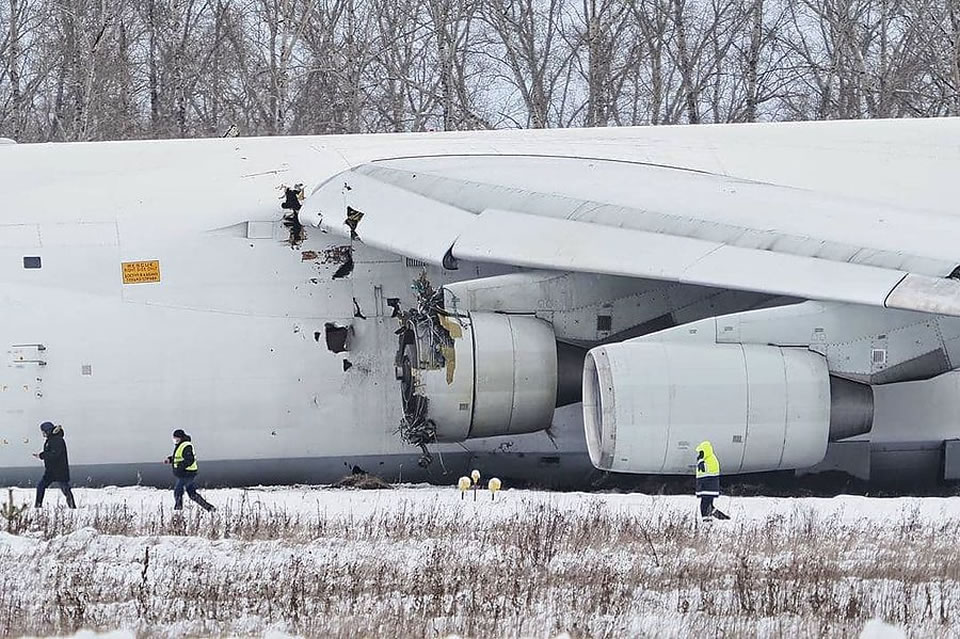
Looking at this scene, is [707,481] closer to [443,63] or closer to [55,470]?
[55,470]

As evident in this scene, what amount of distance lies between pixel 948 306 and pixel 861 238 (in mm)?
1091

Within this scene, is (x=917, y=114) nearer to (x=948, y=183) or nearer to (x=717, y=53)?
(x=717, y=53)

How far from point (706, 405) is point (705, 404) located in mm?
10

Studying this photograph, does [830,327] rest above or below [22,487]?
above

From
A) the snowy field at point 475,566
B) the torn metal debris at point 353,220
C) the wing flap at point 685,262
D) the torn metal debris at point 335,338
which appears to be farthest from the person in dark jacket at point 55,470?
the wing flap at point 685,262

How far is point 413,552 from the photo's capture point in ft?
28.7

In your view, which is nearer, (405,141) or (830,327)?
(830,327)

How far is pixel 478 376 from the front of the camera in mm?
10656

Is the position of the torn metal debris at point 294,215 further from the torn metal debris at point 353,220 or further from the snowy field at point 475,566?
the snowy field at point 475,566

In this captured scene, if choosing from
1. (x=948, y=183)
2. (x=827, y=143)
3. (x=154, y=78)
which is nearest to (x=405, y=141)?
(x=827, y=143)

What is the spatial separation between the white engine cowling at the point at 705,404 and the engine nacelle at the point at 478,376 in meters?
0.64

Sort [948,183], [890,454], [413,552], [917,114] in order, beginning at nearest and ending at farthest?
1. [413,552]
2. [890,454]
3. [948,183]
4. [917,114]

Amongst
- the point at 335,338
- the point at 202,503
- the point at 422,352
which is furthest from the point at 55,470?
the point at 422,352

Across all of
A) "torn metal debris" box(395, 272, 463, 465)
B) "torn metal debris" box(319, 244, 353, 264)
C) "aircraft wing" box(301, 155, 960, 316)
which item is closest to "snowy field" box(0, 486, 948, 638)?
"torn metal debris" box(395, 272, 463, 465)
